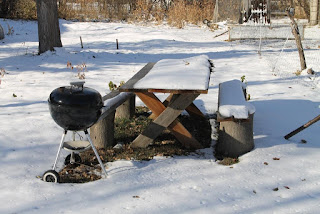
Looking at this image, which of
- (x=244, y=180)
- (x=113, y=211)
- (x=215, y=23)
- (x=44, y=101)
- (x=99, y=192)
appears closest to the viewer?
(x=113, y=211)

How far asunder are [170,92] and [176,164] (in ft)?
2.74

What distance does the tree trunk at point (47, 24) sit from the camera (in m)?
10.8

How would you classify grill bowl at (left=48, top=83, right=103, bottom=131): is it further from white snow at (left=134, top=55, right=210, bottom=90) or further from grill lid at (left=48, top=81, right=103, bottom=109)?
white snow at (left=134, top=55, right=210, bottom=90)

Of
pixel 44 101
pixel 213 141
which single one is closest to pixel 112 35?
pixel 44 101

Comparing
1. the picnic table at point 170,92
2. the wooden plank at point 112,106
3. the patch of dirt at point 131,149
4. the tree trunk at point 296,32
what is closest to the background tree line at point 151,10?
the tree trunk at point 296,32

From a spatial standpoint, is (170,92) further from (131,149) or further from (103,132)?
(103,132)

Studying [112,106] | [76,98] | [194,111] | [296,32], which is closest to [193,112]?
[194,111]

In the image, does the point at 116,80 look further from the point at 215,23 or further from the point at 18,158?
the point at 215,23

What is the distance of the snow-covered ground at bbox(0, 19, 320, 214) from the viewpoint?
11.8 feet

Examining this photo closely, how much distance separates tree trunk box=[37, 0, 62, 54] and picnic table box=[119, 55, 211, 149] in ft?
21.2

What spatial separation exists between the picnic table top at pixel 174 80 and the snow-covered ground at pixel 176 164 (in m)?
0.86

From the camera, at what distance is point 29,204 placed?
3504mm

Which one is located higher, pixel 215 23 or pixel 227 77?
pixel 215 23

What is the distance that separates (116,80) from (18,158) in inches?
174
